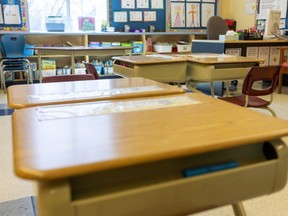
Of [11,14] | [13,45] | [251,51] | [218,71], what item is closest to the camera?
[218,71]

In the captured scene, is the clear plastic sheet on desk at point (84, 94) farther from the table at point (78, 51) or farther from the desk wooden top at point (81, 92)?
the table at point (78, 51)

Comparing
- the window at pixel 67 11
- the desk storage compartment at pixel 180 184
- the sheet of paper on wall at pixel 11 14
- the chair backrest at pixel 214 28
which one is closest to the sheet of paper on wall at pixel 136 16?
the window at pixel 67 11

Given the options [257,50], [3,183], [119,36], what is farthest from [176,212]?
[119,36]

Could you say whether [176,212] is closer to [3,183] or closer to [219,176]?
[219,176]

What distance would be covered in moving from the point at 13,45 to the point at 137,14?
247 centimetres

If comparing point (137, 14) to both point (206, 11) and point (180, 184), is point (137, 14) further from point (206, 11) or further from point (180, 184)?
point (180, 184)

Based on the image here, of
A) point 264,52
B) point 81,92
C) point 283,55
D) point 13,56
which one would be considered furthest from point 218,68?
point 13,56

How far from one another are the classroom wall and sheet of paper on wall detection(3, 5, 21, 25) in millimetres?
4210

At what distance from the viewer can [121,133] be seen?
2.68 feet

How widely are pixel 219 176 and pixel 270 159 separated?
183 mm

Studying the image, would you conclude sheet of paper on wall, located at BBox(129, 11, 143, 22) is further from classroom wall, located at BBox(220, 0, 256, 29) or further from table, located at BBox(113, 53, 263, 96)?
table, located at BBox(113, 53, 263, 96)

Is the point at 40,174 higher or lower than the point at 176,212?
higher

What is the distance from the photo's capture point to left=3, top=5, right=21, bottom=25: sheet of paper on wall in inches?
216

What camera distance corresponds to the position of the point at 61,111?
1058mm
